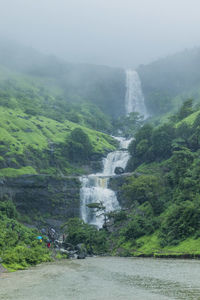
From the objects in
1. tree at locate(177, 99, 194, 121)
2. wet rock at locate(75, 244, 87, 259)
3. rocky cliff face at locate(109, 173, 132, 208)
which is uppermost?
tree at locate(177, 99, 194, 121)

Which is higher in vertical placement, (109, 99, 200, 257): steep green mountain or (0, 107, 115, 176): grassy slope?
(0, 107, 115, 176): grassy slope

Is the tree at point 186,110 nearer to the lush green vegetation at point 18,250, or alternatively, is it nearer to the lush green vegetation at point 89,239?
the lush green vegetation at point 89,239

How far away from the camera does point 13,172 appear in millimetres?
105938

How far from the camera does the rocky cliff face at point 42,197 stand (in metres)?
95.7

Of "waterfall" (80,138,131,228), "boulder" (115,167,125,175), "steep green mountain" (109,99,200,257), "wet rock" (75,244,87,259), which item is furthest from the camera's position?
"boulder" (115,167,125,175)

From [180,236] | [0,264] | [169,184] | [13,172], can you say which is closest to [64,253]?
[180,236]

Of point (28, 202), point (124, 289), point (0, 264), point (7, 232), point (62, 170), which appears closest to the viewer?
point (124, 289)

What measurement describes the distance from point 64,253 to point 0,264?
24.3 metres

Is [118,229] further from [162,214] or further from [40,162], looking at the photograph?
[40,162]

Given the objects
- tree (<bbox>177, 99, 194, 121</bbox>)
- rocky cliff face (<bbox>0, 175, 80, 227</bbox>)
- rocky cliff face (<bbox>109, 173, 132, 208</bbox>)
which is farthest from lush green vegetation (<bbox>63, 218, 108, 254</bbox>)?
tree (<bbox>177, 99, 194, 121</bbox>)

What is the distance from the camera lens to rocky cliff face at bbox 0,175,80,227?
95.7m

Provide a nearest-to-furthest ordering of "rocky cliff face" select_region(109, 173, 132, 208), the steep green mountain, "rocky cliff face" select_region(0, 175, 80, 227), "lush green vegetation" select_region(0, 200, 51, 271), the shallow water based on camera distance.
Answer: the shallow water → "lush green vegetation" select_region(0, 200, 51, 271) → the steep green mountain → "rocky cliff face" select_region(0, 175, 80, 227) → "rocky cliff face" select_region(109, 173, 132, 208)

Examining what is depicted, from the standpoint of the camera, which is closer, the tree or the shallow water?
the shallow water

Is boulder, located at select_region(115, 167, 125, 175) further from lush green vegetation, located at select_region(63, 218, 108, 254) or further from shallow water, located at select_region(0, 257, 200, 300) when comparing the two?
shallow water, located at select_region(0, 257, 200, 300)
